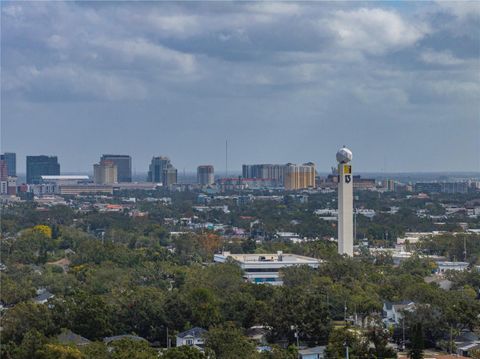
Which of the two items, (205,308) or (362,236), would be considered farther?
(362,236)

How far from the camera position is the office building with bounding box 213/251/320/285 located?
56.9 m

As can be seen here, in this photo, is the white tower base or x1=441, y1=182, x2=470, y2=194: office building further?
x1=441, y1=182, x2=470, y2=194: office building

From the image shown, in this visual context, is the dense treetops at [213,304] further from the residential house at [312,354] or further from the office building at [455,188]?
the office building at [455,188]

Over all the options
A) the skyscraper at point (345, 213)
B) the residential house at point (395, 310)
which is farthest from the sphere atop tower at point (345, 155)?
the residential house at point (395, 310)

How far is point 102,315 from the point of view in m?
36.8

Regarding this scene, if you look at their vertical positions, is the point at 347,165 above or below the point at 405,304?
above

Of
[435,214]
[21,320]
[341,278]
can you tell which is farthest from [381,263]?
[435,214]

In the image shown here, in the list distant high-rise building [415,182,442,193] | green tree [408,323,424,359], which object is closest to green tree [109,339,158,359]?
green tree [408,323,424,359]

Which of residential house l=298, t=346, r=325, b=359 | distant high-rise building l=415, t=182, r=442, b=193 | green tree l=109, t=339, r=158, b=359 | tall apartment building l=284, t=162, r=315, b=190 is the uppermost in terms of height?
tall apartment building l=284, t=162, r=315, b=190

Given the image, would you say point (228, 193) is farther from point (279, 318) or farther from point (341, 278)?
point (279, 318)

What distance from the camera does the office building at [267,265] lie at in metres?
56.9

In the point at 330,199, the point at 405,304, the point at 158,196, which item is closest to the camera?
the point at 405,304

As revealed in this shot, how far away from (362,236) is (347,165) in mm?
27500

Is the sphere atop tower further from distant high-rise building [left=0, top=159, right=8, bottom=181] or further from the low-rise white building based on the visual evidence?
distant high-rise building [left=0, top=159, right=8, bottom=181]
